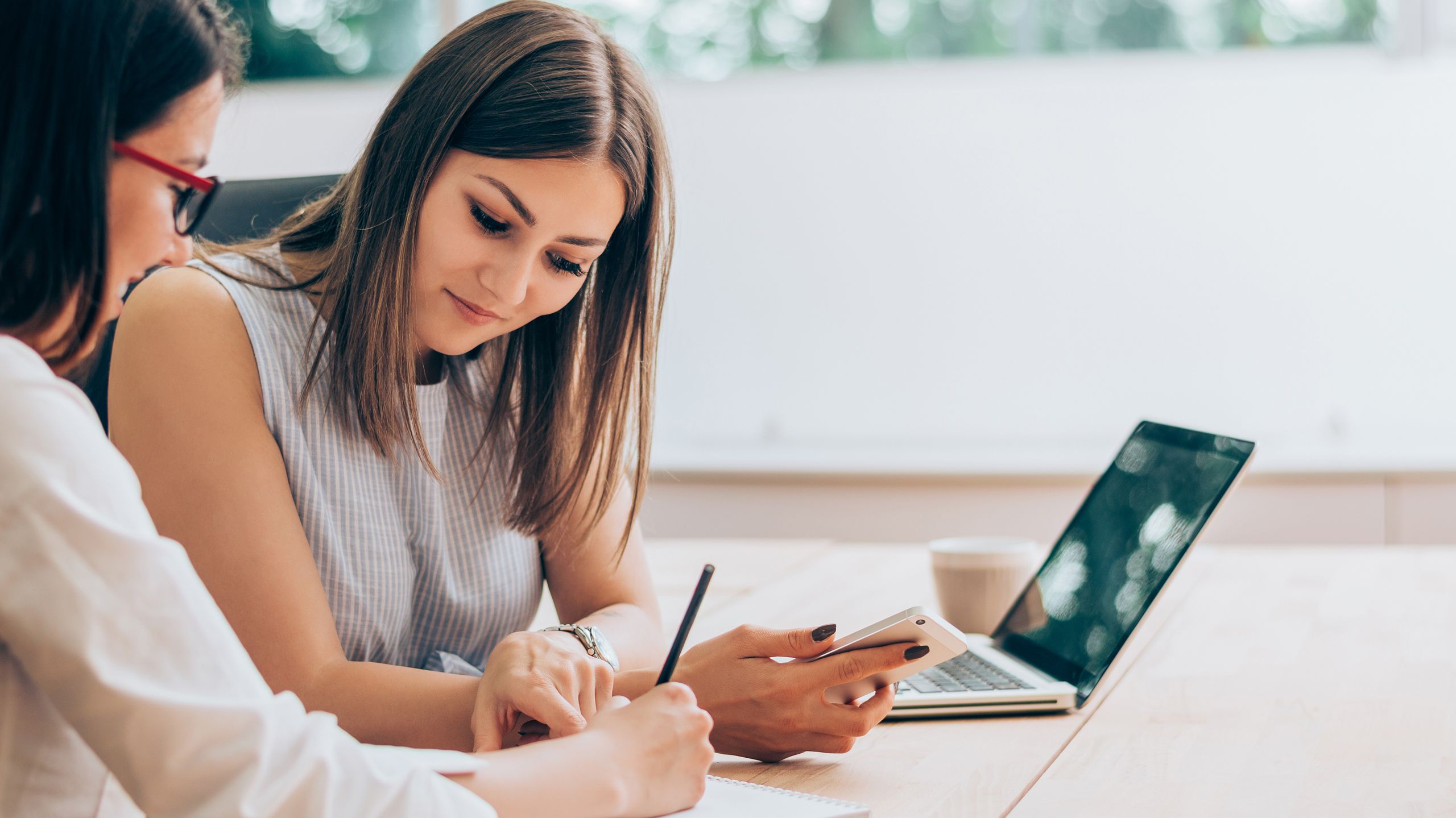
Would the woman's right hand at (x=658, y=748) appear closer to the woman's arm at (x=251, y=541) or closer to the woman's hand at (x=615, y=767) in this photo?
the woman's hand at (x=615, y=767)

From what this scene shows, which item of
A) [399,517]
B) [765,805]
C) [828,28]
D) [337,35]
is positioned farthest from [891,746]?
[337,35]

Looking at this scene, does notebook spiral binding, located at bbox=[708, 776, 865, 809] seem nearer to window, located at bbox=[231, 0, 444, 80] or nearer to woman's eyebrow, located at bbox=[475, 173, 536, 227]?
woman's eyebrow, located at bbox=[475, 173, 536, 227]

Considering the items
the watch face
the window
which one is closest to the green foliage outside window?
the window

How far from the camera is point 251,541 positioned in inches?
39.0

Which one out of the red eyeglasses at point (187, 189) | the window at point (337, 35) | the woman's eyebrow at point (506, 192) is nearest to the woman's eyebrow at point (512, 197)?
the woman's eyebrow at point (506, 192)

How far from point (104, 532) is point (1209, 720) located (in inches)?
34.3

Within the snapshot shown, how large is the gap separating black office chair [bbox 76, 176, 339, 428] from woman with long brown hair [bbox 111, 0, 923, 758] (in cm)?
27

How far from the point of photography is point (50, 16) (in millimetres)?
641

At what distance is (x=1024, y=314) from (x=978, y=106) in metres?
0.51

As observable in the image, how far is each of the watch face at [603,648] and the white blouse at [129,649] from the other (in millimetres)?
480

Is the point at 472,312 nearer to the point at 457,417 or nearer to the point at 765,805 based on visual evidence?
the point at 457,417

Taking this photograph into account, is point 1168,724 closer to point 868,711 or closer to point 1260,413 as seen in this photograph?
point 868,711

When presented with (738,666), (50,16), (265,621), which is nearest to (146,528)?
(50,16)

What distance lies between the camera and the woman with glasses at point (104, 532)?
61cm
